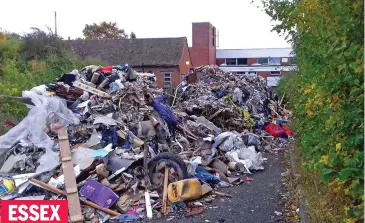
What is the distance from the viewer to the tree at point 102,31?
56.2m

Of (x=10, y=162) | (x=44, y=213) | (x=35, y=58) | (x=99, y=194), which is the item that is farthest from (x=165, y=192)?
(x=35, y=58)

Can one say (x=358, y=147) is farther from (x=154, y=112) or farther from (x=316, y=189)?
(x=154, y=112)

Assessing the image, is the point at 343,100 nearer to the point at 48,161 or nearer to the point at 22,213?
the point at 22,213

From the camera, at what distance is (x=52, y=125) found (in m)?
10.1

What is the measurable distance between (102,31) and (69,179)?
5027 centimetres

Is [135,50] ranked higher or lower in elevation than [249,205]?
higher

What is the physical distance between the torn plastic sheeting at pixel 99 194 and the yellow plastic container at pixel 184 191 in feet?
3.31

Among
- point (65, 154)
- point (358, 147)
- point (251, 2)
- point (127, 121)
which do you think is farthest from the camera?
point (251, 2)

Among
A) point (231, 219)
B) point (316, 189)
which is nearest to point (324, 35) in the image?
point (316, 189)

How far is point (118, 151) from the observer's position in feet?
30.9

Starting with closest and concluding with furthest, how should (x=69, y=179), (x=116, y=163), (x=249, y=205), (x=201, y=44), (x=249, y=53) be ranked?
(x=249, y=205), (x=69, y=179), (x=116, y=163), (x=201, y=44), (x=249, y=53)

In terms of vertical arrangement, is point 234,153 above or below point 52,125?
below

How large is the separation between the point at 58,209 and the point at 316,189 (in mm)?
3419

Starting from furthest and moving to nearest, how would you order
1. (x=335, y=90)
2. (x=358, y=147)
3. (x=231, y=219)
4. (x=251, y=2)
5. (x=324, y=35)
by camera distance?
(x=251, y=2), (x=231, y=219), (x=324, y=35), (x=335, y=90), (x=358, y=147)
